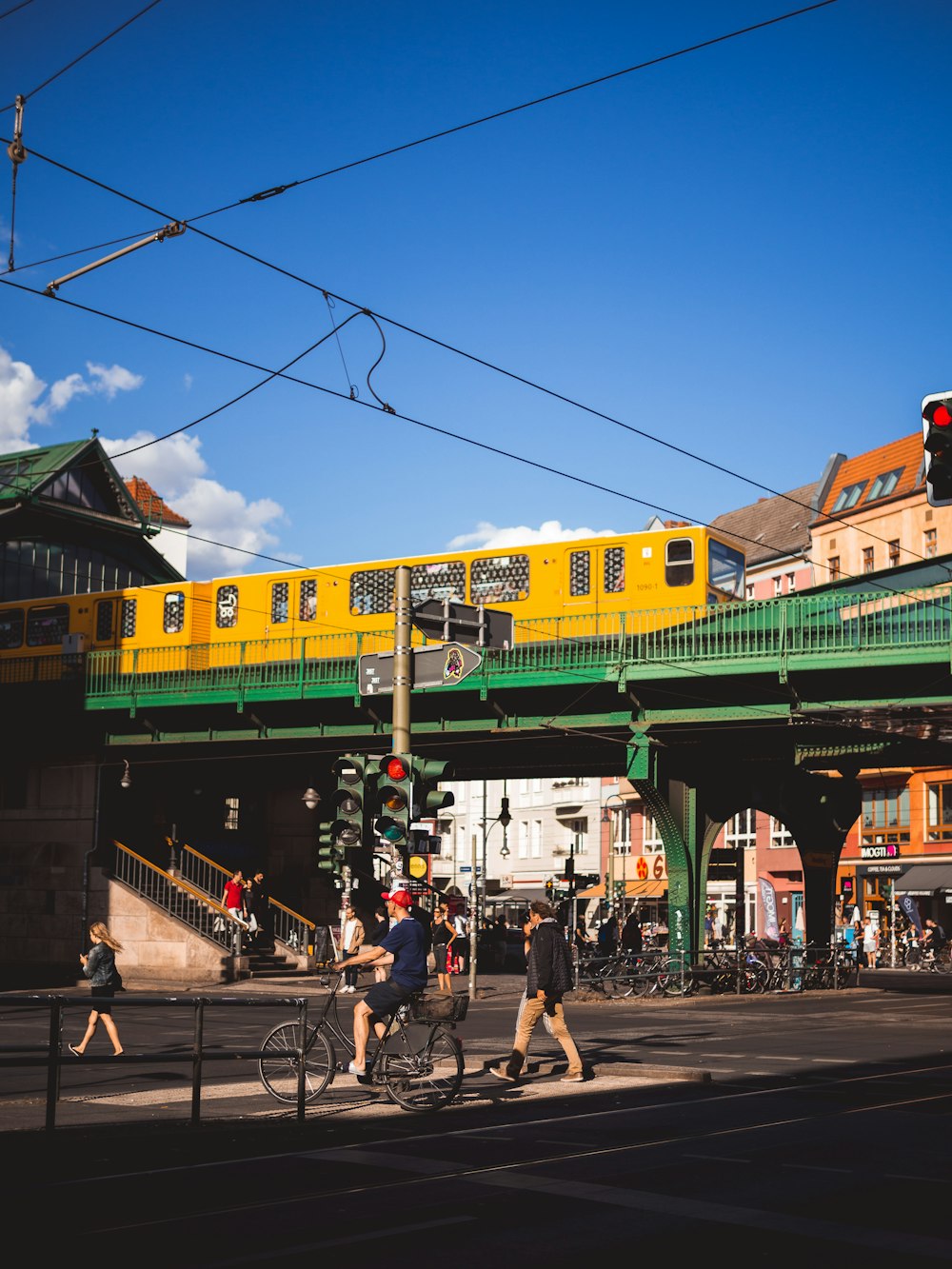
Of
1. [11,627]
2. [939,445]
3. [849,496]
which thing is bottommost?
[939,445]

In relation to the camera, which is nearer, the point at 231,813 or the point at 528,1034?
the point at 528,1034

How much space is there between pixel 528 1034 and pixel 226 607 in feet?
91.1

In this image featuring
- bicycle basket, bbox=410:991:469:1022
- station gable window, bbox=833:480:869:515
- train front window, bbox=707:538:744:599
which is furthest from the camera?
station gable window, bbox=833:480:869:515

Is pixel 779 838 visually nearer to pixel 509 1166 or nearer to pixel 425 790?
pixel 425 790

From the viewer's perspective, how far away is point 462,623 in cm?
1847

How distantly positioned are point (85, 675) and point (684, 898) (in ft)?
56.3

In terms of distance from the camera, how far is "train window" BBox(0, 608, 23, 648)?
46000mm

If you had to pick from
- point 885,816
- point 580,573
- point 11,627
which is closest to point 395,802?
point 580,573

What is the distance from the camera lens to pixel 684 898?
35.8m

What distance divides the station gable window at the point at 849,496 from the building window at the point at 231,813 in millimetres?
37155

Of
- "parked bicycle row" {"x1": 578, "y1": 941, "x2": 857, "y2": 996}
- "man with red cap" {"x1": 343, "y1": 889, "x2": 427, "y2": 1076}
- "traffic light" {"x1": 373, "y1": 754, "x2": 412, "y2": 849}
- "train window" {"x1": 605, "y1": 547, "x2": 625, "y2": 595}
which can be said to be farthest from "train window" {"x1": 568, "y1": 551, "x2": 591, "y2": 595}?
"man with red cap" {"x1": 343, "y1": 889, "x2": 427, "y2": 1076}

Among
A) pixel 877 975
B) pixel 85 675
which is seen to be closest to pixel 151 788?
pixel 85 675

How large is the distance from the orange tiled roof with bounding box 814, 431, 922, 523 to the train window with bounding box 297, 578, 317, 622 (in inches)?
1491

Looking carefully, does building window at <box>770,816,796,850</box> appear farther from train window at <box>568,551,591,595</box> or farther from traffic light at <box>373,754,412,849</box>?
traffic light at <box>373,754,412,849</box>
